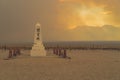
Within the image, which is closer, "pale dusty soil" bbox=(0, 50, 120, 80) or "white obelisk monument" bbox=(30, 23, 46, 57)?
"pale dusty soil" bbox=(0, 50, 120, 80)

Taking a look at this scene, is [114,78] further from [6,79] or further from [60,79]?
[6,79]

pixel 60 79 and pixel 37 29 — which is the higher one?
pixel 37 29

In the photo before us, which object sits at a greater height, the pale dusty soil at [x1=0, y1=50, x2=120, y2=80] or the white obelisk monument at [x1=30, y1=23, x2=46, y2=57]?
the white obelisk monument at [x1=30, y1=23, x2=46, y2=57]

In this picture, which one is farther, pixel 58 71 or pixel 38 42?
pixel 38 42

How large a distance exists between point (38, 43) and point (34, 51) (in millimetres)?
1263

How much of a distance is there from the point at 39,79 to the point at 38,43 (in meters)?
21.1

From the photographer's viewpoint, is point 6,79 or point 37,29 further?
point 37,29

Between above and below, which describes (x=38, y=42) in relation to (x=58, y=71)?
above

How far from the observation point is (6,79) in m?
18.9

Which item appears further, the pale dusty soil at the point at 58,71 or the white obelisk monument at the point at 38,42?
the white obelisk monument at the point at 38,42

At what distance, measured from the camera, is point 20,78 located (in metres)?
19.4

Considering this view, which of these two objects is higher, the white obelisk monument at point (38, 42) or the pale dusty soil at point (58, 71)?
the white obelisk monument at point (38, 42)

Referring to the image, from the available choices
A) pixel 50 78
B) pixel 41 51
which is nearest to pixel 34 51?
pixel 41 51

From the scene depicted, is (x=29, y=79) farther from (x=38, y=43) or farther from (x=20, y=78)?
(x=38, y=43)
